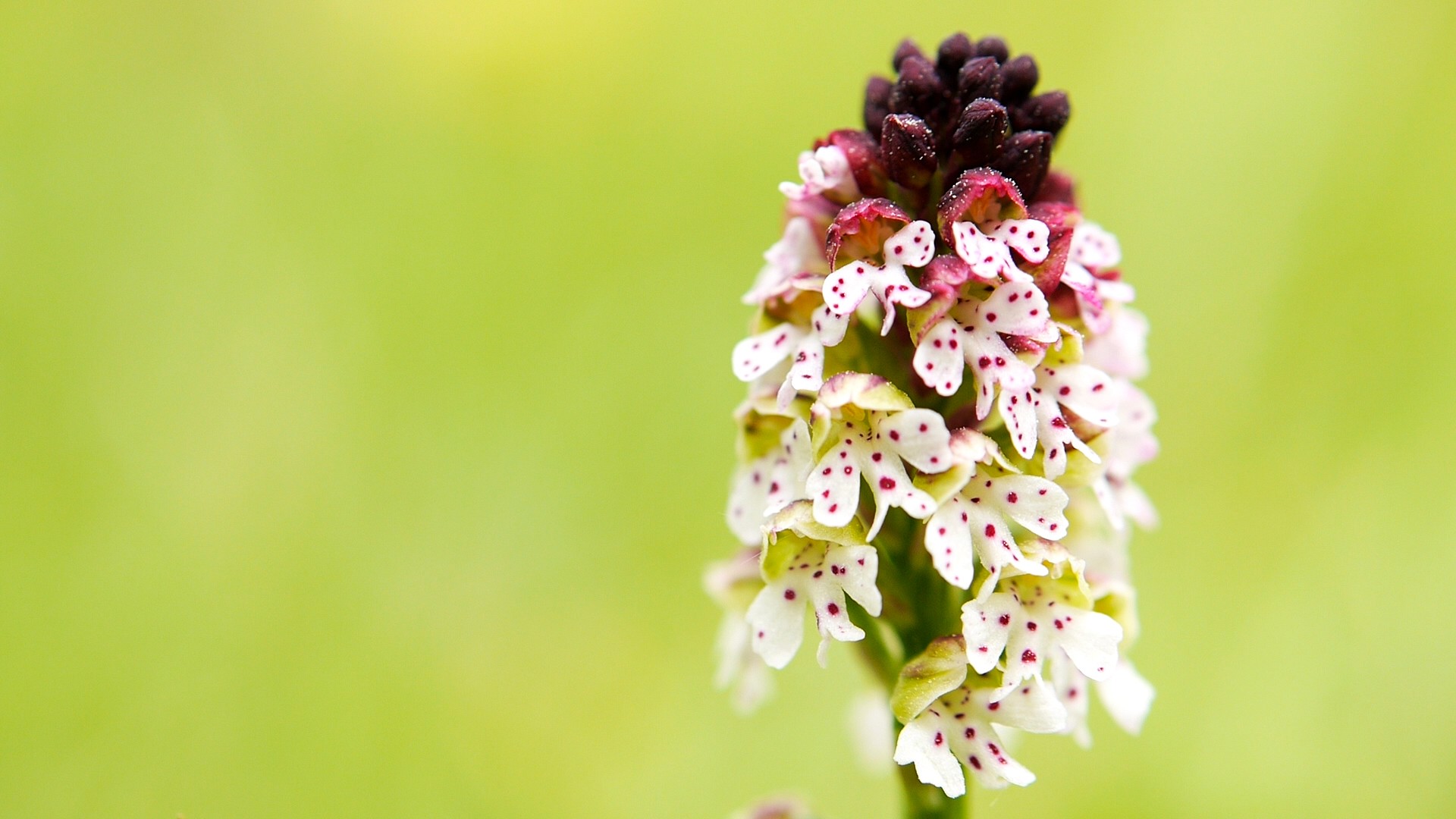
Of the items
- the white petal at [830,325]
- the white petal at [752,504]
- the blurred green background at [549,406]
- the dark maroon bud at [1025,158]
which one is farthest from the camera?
the blurred green background at [549,406]

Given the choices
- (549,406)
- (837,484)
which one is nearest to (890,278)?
(837,484)

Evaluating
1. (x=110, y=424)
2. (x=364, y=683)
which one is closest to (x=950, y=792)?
(x=364, y=683)

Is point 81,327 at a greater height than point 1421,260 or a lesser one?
greater

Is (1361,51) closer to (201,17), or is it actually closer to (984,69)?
(984,69)

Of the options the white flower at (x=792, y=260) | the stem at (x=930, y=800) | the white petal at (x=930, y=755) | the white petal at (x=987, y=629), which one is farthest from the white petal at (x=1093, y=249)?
the stem at (x=930, y=800)

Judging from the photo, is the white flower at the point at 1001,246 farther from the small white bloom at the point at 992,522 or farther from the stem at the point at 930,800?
the stem at the point at 930,800

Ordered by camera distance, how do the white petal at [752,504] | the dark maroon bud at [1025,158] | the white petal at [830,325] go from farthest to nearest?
the white petal at [752,504] → the dark maroon bud at [1025,158] → the white petal at [830,325]

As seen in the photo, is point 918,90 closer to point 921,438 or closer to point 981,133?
point 981,133
